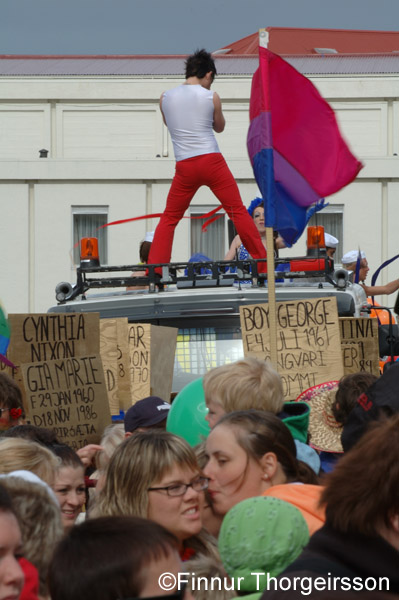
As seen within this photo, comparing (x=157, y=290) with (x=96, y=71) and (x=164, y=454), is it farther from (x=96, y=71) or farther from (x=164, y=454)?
(x=96, y=71)

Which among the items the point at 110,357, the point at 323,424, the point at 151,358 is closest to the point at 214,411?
the point at 323,424

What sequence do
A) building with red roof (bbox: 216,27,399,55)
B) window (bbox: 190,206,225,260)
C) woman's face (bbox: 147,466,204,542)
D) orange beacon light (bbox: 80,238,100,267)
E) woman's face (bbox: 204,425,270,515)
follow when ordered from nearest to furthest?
1. woman's face (bbox: 147,466,204,542)
2. woman's face (bbox: 204,425,270,515)
3. orange beacon light (bbox: 80,238,100,267)
4. window (bbox: 190,206,225,260)
5. building with red roof (bbox: 216,27,399,55)

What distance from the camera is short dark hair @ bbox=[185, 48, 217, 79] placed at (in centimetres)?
910

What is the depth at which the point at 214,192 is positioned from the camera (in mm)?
9508

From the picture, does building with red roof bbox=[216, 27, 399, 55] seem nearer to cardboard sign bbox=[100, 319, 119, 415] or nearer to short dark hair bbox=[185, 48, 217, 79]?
short dark hair bbox=[185, 48, 217, 79]

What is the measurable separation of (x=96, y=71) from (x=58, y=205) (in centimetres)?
508

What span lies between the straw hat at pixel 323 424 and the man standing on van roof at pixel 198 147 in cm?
315

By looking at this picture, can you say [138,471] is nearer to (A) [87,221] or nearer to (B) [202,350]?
(B) [202,350]

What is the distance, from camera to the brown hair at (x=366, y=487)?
249cm

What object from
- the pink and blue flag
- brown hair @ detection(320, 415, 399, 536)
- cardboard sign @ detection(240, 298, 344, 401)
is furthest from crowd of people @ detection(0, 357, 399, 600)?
the pink and blue flag

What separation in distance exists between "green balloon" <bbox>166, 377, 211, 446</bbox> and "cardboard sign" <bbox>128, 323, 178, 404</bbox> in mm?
2266

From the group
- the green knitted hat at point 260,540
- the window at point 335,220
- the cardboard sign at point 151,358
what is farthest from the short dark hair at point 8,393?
the window at point 335,220

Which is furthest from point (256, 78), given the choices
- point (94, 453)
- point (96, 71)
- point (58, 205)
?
point (96, 71)

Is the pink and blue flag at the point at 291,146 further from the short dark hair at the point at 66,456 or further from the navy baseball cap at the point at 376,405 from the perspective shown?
the navy baseball cap at the point at 376,405
